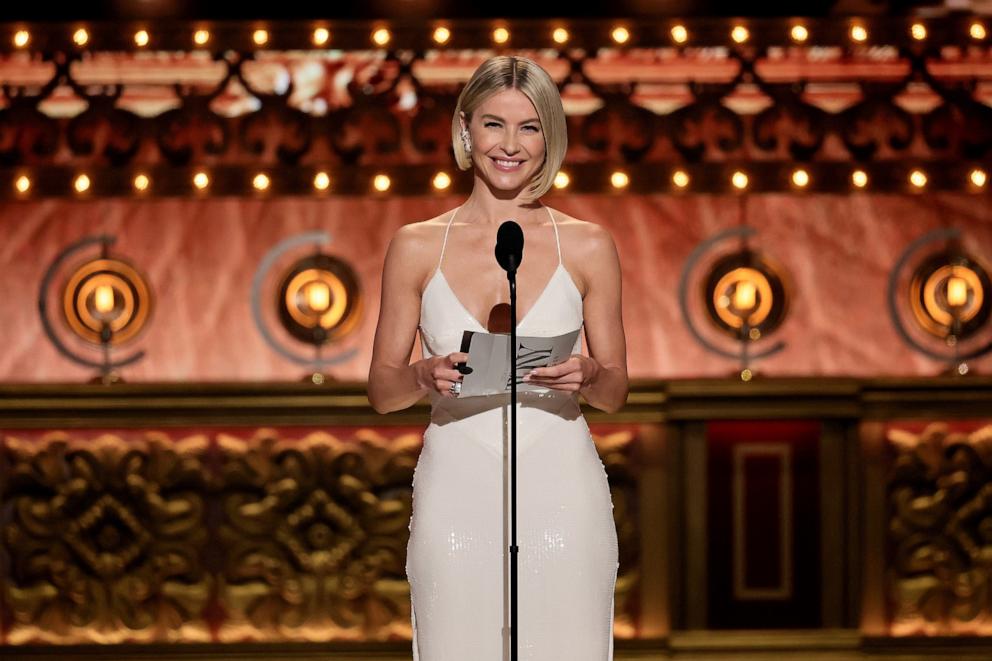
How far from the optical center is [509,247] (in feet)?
7.62

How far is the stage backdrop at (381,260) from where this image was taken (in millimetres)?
5223

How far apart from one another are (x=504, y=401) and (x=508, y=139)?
0.49 metres

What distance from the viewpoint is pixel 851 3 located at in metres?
5.29

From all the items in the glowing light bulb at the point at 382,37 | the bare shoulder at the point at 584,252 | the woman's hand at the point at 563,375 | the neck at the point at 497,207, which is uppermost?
the glowing light bulb at the point at 382,37

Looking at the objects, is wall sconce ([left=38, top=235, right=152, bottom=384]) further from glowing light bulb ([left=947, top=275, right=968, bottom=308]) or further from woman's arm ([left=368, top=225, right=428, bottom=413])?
glowing light bulb ([left=947, top=275, right=968, bottom=308])

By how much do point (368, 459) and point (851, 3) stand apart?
102 inches

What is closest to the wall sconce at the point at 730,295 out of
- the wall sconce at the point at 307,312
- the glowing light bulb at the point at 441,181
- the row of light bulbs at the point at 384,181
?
the row of light bulbs at the point at 384,181

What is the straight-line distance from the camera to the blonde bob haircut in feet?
8.25

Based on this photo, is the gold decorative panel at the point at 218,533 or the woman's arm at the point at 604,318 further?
the gold decorative panel at the point at 218,533

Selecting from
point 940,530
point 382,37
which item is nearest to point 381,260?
point 382,37

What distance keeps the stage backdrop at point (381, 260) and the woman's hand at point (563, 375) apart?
2844mm

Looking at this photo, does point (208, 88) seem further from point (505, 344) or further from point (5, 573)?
point (505, 344)

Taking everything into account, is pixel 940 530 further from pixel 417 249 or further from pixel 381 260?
pixel 417 249

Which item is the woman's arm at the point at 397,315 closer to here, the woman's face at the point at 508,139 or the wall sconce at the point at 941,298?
the woman's face at the point at 508,139
